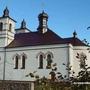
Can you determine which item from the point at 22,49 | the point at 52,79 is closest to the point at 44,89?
the point at 52,79

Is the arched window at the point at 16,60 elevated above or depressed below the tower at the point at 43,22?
below

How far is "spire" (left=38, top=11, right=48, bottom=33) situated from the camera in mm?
41062

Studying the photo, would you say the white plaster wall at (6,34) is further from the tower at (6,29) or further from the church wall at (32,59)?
the church wall at (32,59)

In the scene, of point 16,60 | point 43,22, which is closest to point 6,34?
point 16,60

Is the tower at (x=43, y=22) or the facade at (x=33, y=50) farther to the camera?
the tower at (x=43, y=22)

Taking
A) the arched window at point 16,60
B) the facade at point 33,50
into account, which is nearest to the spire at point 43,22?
the facade at point 33,50

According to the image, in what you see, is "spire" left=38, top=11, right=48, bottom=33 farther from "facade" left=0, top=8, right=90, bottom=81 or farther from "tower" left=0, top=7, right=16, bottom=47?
"tower" left=0, top=7, right=16, bottom=47

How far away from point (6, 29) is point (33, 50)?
21.2 feet

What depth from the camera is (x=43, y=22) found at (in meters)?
41.9

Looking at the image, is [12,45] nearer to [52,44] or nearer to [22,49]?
[22,49]

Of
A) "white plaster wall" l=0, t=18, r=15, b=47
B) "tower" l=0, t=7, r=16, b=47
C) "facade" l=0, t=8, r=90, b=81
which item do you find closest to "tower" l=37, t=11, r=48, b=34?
"facade" l=0, t=8, r=90, b=81

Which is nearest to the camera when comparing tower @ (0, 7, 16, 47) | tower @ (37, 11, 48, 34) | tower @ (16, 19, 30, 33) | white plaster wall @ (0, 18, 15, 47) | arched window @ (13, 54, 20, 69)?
arched window @ (13, 54, 20, 69)

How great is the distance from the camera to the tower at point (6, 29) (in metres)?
40.1

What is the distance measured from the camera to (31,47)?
37438 millimetres
